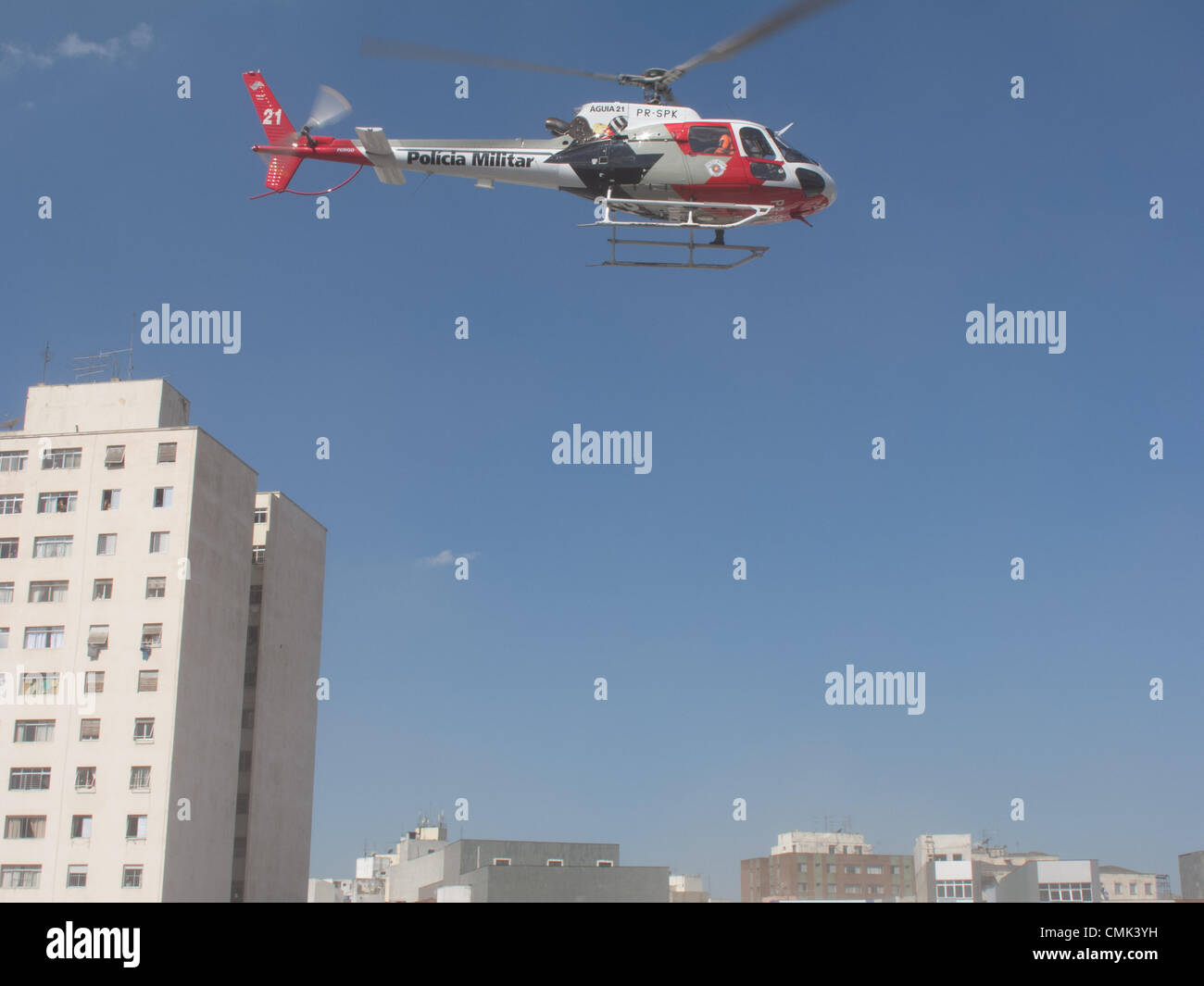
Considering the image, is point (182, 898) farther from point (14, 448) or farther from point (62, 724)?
point (14, 448)

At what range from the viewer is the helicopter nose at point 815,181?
3441 centimetres

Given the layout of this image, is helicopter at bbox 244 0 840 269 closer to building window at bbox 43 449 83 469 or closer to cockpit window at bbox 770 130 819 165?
cockpit window at bbox 770 130 819 165

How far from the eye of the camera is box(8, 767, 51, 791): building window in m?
56.6

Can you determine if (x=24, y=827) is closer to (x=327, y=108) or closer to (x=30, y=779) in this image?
(x=30, y=779)

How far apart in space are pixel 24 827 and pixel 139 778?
206 inches

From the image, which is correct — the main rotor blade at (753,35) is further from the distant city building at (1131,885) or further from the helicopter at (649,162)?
the distant city building at (1131,885)

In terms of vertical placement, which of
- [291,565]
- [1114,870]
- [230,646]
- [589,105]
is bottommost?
[1114,870]

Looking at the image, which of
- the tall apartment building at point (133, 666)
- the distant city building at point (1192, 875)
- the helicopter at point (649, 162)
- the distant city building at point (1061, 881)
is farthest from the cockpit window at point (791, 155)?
the distant city building at point (1192, 875)

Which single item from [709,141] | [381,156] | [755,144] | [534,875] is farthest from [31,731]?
[755,144]

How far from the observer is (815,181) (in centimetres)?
3459

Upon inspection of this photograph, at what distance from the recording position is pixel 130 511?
60.1 meters

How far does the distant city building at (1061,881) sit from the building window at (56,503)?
59.4 m
